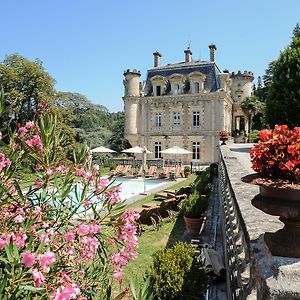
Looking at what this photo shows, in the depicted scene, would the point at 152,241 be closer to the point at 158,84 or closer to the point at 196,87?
the point at 196,87

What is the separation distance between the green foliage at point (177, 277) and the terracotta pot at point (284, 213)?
88.7 inches

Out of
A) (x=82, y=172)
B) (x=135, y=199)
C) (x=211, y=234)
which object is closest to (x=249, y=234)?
(x=82, y=172)

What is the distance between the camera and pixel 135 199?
1634 centimetres

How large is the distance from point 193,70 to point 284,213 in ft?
122

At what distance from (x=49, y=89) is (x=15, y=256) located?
108 ft

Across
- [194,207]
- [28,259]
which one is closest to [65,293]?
[28,259]

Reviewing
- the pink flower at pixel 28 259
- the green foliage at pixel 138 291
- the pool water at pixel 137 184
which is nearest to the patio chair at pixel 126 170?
the pool water at pixel 137 184

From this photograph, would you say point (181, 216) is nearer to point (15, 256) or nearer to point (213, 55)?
point (15, 256)

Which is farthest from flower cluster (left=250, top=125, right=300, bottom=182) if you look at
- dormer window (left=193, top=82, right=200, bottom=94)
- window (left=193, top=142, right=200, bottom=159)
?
dormer window (left=193, top=82, right=200, bottom=94)

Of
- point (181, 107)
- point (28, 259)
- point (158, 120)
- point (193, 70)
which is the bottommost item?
point (28, 259)

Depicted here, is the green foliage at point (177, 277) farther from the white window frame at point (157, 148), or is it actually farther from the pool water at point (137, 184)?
the white window frame at point (157, 148)

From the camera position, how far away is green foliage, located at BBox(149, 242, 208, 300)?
4.04 meters

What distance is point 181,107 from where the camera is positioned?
3756cm

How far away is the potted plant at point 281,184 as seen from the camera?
73.4 inches
